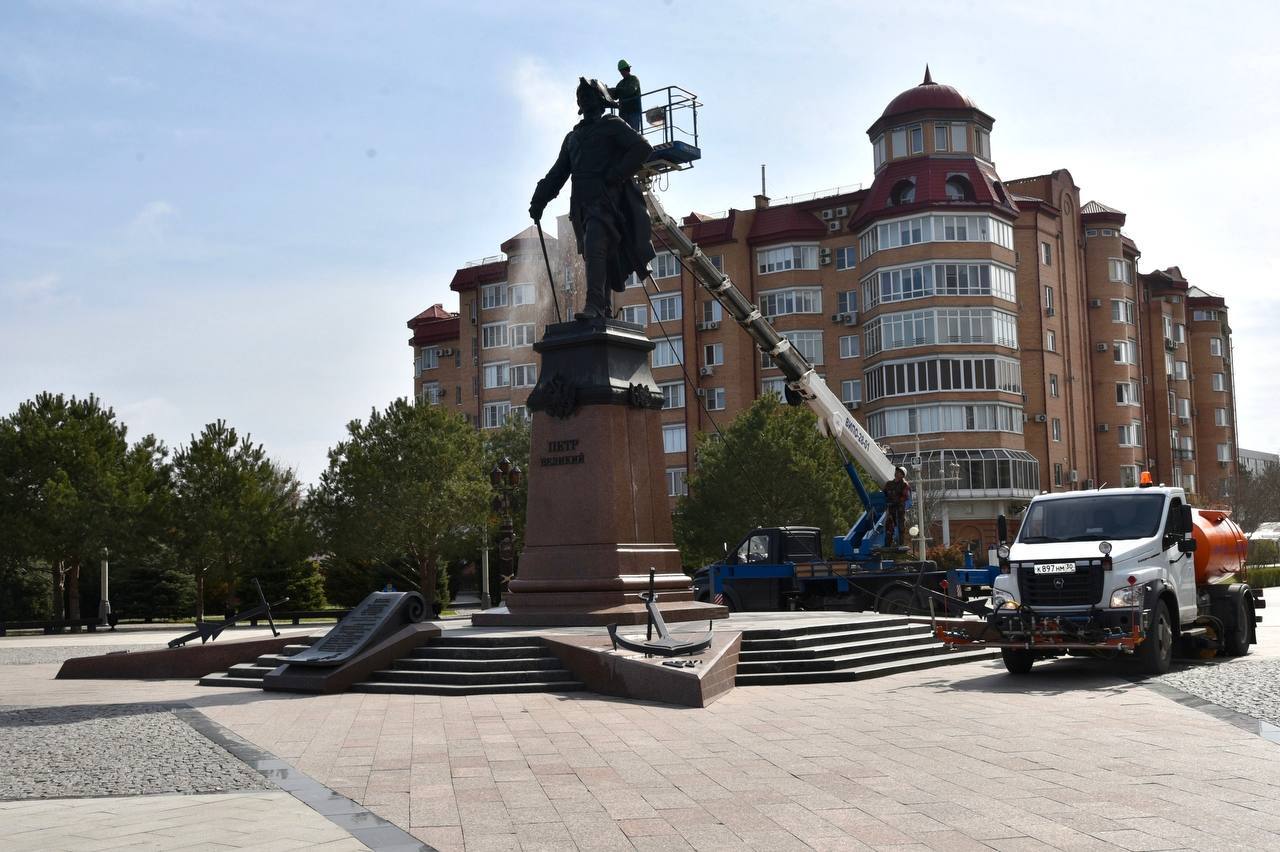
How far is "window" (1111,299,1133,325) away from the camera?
67.1 meters

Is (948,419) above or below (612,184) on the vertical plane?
below

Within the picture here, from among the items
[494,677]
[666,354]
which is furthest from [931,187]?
[494,677]

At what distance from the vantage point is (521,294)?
73.9 metres

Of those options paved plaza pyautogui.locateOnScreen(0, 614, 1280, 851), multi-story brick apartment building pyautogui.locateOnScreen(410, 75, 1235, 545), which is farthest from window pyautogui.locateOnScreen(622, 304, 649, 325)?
paved plaza pyautogui.locateOnScreen(0, 614, 1280, 851)

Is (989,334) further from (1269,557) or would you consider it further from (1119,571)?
(1119,571)

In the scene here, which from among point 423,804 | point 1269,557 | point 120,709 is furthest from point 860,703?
point 1269,557

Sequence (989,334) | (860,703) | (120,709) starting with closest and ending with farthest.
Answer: (860,703) → (120,709) → (989,334)

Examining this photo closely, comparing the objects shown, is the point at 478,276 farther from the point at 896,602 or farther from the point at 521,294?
the point at 896,602

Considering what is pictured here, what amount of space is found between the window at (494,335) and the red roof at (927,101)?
84.7ft

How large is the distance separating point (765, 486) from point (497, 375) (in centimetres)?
3232

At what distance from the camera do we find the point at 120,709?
13.6 m

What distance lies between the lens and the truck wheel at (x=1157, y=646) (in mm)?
15047

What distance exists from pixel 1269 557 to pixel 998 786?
195ft

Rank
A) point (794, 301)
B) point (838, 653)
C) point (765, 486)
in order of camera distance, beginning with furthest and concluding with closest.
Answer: point (794, 301) → point (765, 486) → point (838, 653)
